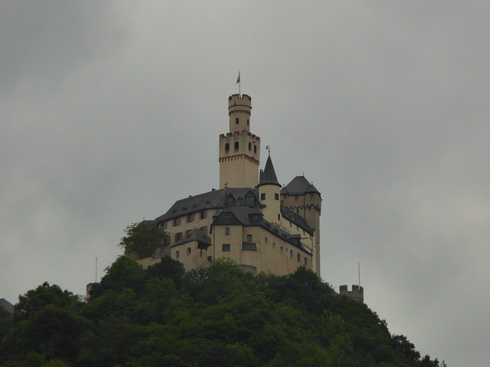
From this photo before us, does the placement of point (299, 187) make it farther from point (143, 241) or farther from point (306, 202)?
point (143, 241)

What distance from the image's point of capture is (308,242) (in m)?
134

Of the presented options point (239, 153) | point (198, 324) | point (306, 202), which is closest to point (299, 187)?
point (306, 202)

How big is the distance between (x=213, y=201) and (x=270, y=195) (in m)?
5.63

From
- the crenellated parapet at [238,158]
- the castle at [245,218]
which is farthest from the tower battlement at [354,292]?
the crenellated parapet at [238,158]

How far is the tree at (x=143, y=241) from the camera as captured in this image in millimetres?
129125

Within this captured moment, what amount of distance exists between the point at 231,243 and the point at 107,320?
18.4 m

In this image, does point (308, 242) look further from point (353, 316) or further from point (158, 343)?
point (158, 343)

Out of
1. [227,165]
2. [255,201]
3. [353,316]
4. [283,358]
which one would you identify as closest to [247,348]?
[283,358]

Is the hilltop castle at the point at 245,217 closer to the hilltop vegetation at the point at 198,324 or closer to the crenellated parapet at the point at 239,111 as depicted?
the crenellated parapet at the point at 239,111

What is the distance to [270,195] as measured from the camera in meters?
129

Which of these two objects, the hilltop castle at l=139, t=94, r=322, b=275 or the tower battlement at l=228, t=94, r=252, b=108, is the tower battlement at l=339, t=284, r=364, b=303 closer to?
the hilltop castle at l=139, t=94, r=322, b=275

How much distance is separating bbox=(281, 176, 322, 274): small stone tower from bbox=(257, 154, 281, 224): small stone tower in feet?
30.2

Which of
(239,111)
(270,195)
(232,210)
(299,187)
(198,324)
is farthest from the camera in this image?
(299,187)

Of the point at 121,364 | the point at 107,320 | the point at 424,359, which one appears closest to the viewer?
the point at 121,364
